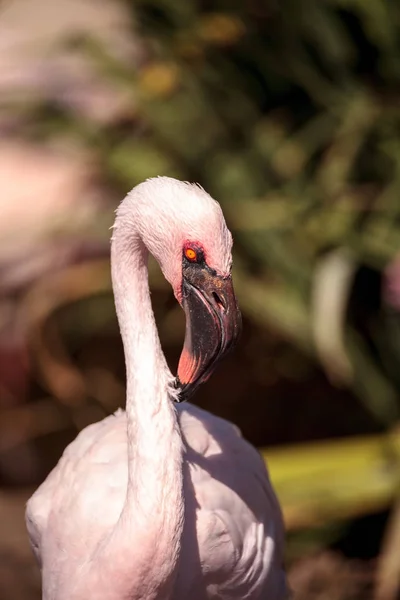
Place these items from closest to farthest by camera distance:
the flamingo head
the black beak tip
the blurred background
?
the flamingo head < the black beak tip < the blurred background

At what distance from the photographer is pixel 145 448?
207 cm

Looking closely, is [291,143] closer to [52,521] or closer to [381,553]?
[381,553]

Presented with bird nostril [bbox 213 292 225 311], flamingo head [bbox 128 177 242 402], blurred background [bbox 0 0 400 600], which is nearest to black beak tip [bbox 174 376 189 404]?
flamingo head [bbox 128 177 242 402]

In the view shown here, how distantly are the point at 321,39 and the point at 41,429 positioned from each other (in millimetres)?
2237

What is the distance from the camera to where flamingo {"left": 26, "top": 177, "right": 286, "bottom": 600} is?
201cm

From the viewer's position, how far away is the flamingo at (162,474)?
2.01m

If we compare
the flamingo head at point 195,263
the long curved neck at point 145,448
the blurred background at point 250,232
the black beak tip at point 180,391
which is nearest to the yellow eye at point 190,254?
the flamingo head at point 195,263

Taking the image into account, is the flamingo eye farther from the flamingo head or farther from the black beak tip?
the black beak tip

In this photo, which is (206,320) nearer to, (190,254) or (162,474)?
(190,254)

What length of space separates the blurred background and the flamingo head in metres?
1.76

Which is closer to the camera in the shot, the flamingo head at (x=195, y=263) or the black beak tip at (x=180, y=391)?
the flamingo head at (x=195, y=263)

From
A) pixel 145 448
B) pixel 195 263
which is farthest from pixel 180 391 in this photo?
pixel 195 263

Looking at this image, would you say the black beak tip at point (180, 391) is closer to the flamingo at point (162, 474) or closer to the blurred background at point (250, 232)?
the flamingo at point (162, 474)

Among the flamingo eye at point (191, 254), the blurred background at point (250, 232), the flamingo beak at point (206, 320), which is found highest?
the flamingo eye at point (191, 254)
